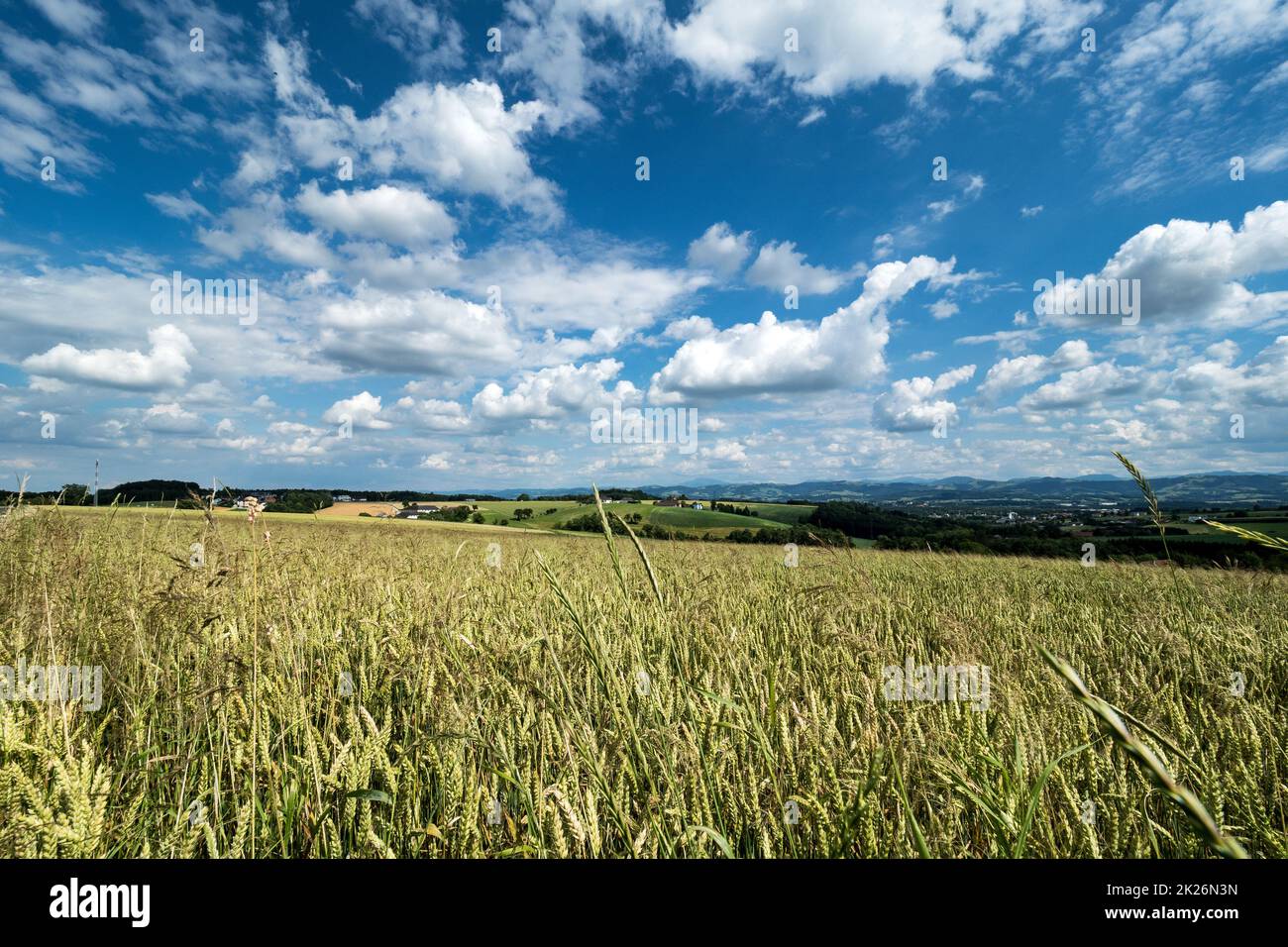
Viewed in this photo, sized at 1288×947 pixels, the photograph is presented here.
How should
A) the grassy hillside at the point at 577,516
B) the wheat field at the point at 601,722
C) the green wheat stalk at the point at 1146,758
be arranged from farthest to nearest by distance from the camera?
1. the grassy hillside at the point at 577,516
2. the wheat field at the point at 601,722
3. the green wheat stalk at the point at 1146,758

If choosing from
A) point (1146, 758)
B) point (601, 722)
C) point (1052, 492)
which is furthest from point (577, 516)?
point (1052, 492)

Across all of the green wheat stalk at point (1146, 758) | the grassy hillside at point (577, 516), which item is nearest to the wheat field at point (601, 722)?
the green wheat stalk at point (1146, 758)

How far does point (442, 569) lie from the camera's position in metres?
7.00

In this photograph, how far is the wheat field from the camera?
154cm

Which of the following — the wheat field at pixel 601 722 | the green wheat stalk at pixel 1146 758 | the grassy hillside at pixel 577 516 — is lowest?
the grassy hillside at pixel 577 516

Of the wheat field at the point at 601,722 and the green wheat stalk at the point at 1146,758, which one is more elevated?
the green wheat stalk at the point at 1146,758

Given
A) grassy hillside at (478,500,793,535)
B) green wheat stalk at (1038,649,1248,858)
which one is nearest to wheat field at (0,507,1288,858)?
green wheat stalk at (1038,649,1248,858)

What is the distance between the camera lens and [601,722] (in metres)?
2.55

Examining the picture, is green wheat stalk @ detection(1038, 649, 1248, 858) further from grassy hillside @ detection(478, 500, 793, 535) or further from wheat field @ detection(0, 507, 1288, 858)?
grassy hillside @ detection(478, 500, 793, 535)

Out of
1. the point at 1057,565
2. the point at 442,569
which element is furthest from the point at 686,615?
the point at 1057,565

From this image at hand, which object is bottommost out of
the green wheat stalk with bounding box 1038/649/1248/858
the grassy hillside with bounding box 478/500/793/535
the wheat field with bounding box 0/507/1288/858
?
the grassy hillside with bounding box 478/500/793/535

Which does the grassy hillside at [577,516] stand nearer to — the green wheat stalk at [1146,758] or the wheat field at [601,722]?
the wheat field at [601,722]

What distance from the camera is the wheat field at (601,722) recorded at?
154 cm
